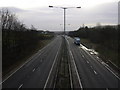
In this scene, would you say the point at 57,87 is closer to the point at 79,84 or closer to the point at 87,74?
the point at 79,84

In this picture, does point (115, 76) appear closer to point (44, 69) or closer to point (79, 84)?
point (79, 84)

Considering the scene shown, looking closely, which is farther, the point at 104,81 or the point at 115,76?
the point at 115,76

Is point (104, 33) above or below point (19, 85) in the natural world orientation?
above

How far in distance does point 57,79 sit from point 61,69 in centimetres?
601

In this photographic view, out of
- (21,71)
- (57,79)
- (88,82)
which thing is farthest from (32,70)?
(88,82)

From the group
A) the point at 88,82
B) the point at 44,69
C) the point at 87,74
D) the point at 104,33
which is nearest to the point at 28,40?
the point at 104,33

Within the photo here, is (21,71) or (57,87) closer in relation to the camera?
(57,87)

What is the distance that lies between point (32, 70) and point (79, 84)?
8.96 metres

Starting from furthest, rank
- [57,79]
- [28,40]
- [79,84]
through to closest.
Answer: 1. [28,40]
2. [57,79]
3. [79,84]

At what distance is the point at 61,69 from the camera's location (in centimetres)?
2998

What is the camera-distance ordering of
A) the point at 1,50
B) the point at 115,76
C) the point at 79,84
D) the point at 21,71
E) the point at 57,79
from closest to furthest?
the point at 79,84 < the point at 57,79 < the point at 115,76 < the point at 21,71 < the point at 1,50

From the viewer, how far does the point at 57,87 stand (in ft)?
67.4

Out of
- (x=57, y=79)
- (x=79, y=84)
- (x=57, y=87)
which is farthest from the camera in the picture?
(x=57, y=79)

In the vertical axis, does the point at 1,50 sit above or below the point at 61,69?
above
